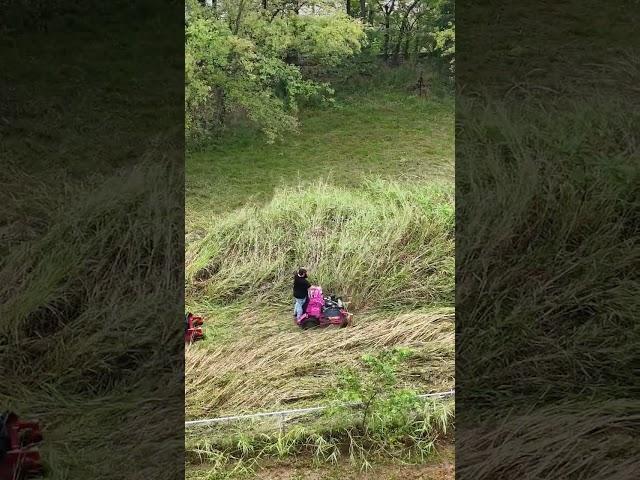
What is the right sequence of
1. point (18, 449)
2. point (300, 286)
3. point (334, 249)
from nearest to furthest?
point (18, 449)
point (300, 286)
point (334, 249)

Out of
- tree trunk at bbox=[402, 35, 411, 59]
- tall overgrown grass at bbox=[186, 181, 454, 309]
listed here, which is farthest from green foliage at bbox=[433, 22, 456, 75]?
tall overgrown grass at bbox=[186, 181, 454, 309]

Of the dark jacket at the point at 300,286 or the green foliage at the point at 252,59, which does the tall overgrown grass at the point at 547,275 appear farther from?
the green foliage at the point at 252,59

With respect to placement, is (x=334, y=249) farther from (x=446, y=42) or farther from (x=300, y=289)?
(x=446, y=42)

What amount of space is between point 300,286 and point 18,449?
4.12 ft

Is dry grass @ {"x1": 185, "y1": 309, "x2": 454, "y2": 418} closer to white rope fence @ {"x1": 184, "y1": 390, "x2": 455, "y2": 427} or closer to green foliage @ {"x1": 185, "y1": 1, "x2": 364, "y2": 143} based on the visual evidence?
white rope fence @ {"x1": 184, "y1": 390, "x2": 455, "y2": 427}

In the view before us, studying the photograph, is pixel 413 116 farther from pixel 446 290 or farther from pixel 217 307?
pixel 217 307

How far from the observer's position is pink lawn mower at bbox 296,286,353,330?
2549 mm

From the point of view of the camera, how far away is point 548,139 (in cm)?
255

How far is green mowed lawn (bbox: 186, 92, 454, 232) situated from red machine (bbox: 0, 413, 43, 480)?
1.22 metres

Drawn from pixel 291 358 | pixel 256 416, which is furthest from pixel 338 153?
pixel 256 416

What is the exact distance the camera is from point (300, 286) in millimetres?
2537

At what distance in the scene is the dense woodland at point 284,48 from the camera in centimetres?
272

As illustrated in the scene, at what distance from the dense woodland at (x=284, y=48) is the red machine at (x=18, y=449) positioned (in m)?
1.50

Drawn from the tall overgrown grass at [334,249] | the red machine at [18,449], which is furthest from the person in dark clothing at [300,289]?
the red machine at [18,449]
